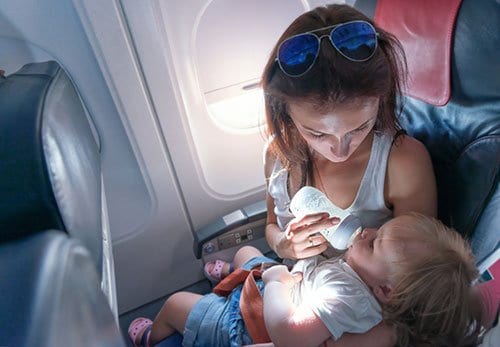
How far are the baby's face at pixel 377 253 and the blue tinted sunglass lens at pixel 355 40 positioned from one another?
1.58 feet

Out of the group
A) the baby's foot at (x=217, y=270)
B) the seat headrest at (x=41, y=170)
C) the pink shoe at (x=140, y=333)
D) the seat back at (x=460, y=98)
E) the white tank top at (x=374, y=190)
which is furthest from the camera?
the baby's foot at (x=217, y=270)

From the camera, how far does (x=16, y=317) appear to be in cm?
52

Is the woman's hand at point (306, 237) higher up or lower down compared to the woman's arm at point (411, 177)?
lower down

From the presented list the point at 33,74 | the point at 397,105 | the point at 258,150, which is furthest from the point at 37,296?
the point at 258,150

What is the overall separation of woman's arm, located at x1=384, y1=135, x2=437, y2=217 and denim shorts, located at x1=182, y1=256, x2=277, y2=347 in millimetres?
578

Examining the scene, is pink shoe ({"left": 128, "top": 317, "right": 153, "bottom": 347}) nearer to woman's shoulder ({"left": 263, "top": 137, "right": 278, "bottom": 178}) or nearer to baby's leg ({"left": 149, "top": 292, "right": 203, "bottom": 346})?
baby's leg ({"left": 149, "top": 292, "right": 203, "bottom": 346})

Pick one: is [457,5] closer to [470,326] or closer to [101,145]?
[470,326]

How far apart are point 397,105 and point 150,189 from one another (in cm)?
108

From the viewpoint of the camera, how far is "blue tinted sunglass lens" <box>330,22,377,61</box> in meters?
1.01

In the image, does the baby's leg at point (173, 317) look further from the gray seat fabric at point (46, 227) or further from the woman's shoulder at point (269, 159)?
the gray seat fabric at point (46, 227)

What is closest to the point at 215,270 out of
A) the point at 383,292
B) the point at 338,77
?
the point at 383,292

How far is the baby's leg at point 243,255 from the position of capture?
1.74 metres

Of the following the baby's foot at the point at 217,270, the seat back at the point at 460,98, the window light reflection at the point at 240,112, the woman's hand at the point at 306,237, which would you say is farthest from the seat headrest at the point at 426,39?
the baby's foot at the point at 217,270

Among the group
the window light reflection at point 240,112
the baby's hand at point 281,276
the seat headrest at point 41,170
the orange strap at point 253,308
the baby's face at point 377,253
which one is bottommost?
the orange strap at point 253,308
